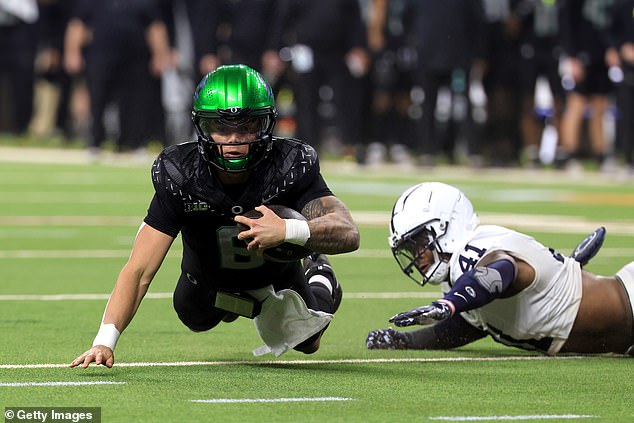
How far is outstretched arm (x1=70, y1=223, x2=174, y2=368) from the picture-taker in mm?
6465

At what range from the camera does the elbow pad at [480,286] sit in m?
6.56

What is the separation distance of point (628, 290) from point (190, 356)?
1878 millimetres

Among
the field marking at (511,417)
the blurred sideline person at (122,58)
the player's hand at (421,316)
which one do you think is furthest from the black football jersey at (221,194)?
the blurred sideline person at (122,58)

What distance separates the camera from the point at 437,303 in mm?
6438

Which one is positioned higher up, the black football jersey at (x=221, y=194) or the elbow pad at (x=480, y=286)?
the black football jersey at (x=221, y=194)

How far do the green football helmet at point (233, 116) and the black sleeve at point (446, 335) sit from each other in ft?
4.44

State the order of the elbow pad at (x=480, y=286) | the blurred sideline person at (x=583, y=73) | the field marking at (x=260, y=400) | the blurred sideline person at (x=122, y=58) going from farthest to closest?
the blurred sideline person at (x=122, y=58) < the blurred sideline person at (x=583, y=73) < the elbow pad at (x=480, y=286) < the field marking at (x=260, y=400)

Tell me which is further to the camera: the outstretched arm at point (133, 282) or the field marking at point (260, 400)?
the outstretched arm at point (133, 282)

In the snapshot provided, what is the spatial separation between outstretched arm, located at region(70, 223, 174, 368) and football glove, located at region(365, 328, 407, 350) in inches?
50.0

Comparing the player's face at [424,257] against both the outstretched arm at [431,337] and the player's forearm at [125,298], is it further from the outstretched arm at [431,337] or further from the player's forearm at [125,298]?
the player's forearm at [125,298]

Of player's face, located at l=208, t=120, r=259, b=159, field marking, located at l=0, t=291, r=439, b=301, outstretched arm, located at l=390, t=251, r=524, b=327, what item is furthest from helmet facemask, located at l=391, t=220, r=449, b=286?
field marking, located at l=0, t=291, r=439, b=301

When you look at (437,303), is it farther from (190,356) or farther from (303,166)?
(190,356)

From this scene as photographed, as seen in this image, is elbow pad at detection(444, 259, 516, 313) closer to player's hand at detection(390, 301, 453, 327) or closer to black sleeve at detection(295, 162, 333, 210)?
player's hand at detection(390, 301, 453, 327)

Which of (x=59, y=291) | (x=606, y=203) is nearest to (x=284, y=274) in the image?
(x=59, y=291)
